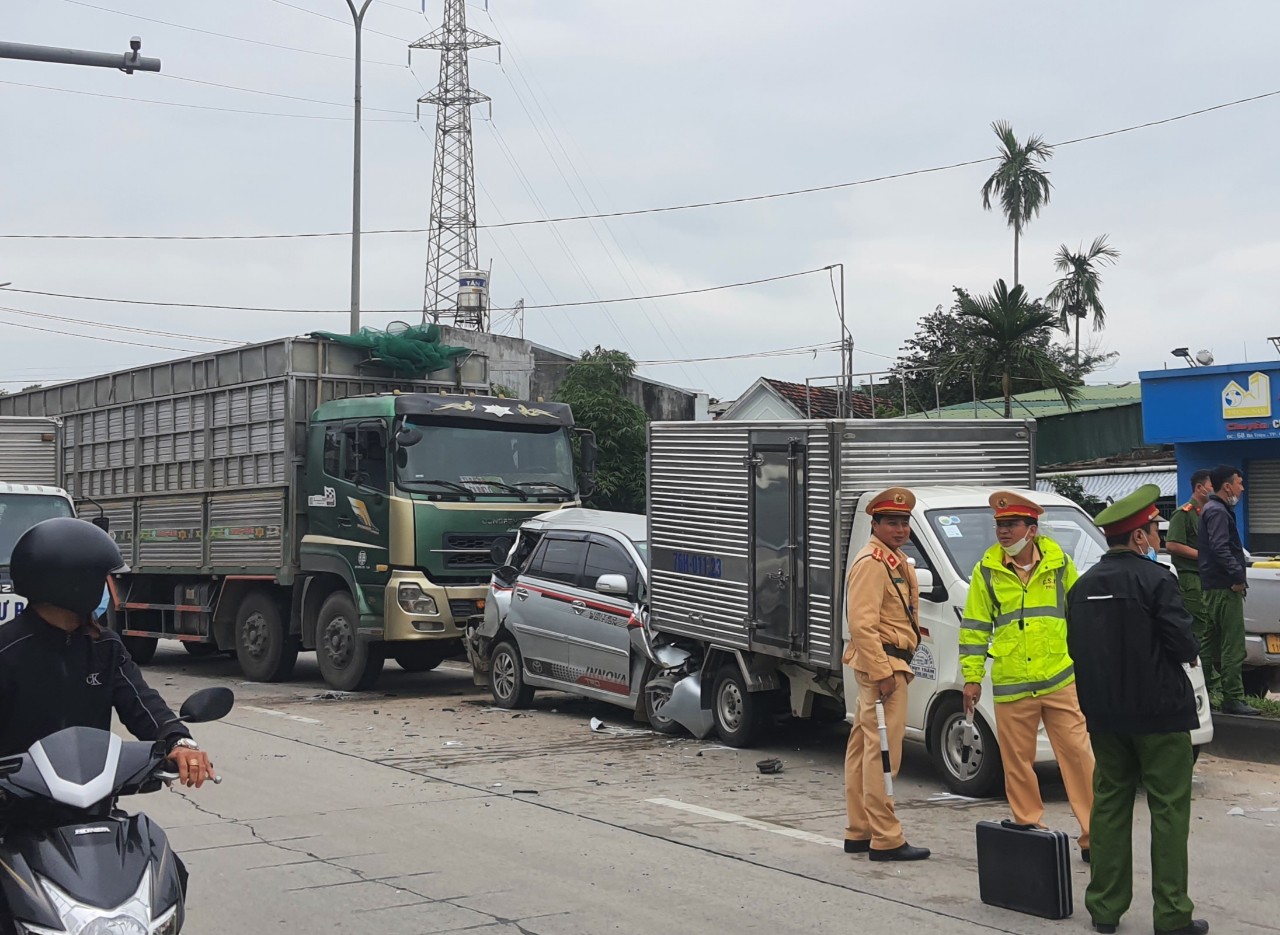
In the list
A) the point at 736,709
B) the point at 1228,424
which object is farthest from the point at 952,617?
the point at 1228,424

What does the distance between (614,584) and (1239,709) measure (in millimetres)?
5019

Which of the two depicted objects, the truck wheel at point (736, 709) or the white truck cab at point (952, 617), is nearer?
the white truck cab at point (952, 617)

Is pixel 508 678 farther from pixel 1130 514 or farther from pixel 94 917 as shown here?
pixel 94 917

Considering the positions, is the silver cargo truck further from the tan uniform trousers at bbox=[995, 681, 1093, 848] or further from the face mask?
the face mask

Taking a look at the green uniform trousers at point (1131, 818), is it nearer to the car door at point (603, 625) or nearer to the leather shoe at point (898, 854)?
the leather shoe at point (898, 854)

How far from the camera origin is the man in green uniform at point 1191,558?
1100 cm

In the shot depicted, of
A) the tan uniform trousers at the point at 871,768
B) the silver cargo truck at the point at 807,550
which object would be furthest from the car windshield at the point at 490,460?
the tan uniform trousers at the point at 871,768

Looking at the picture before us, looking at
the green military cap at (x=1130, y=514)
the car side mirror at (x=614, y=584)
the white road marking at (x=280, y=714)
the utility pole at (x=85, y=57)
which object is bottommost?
the white road marking at (x=280, y=714)

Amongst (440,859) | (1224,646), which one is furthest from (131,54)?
(1224,646)

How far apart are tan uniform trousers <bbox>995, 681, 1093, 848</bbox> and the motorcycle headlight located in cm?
452

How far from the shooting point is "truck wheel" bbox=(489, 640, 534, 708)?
1338cm

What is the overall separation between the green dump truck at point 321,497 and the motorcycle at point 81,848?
10534 millimetres

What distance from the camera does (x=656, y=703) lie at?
1183cm

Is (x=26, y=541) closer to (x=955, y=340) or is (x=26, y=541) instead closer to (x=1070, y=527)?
(x=1070, y=527)
